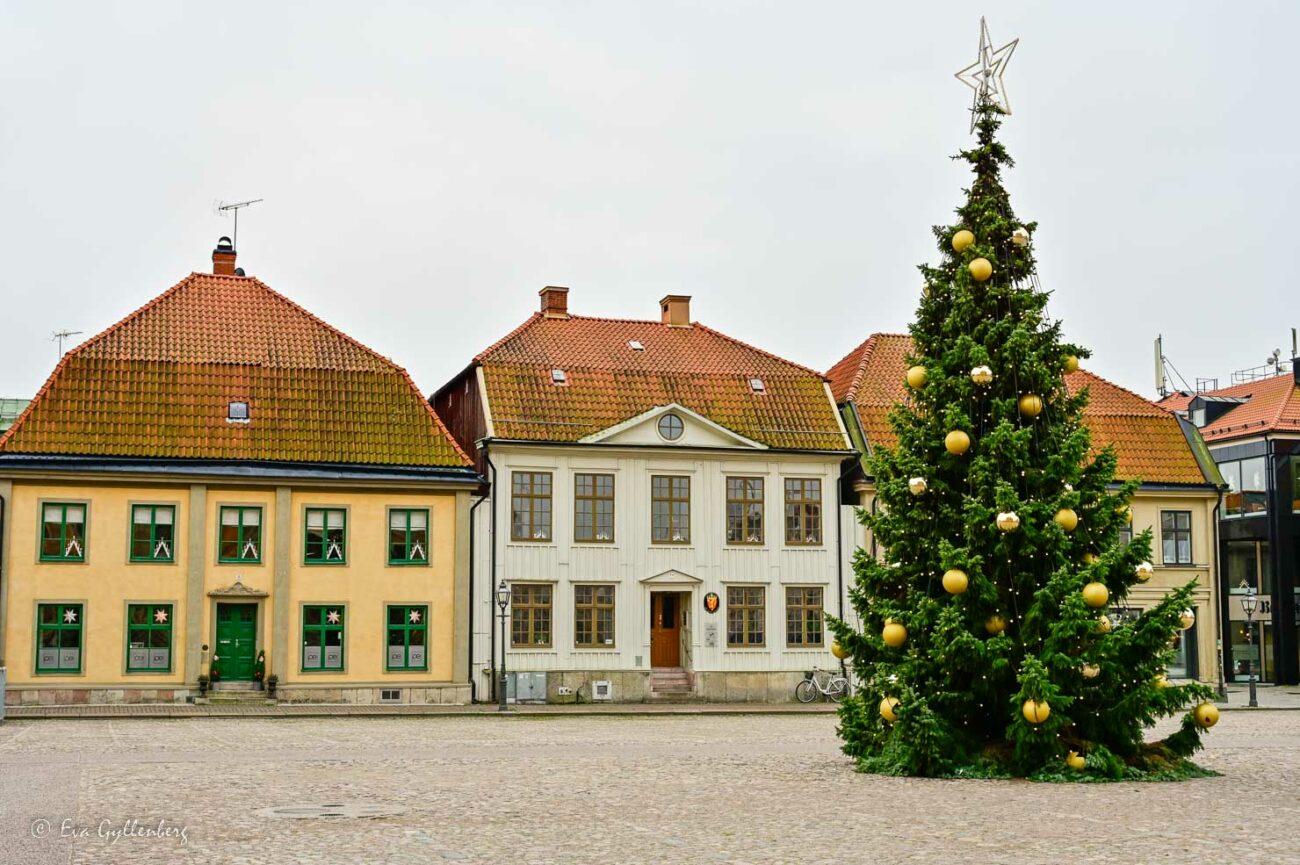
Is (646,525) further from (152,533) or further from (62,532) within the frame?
(62,532)

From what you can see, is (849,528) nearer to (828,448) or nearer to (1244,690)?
(828,448)

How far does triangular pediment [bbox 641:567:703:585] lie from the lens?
128ft

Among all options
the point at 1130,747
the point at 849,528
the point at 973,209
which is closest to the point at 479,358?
the point at 849,528

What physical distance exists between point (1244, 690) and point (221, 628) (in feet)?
97.4

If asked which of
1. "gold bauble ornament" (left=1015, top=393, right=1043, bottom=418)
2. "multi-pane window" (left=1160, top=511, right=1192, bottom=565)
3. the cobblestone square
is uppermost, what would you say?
"gold bauble ornament" (left=1015, top=393, right=1043, bottom=418)

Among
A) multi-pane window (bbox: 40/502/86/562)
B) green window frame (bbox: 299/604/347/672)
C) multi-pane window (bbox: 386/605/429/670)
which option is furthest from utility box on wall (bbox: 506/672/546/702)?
multi-pane window (bbox: 40/502/86/562)

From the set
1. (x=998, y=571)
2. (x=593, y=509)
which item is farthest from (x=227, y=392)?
(x=998, y=571)

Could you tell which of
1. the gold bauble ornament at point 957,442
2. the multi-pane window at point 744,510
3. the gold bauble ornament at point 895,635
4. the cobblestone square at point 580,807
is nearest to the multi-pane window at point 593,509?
the multi-pane window at point 744,510

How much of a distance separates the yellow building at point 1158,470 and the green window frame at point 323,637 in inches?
549

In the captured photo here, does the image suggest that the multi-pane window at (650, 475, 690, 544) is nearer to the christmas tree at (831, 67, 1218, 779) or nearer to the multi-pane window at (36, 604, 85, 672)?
the multi-pane window at (36, 604, 85, 672)

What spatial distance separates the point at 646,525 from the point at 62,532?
1371 cm

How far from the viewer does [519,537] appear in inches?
1511

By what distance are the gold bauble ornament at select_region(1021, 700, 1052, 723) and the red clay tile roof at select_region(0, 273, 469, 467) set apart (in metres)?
22.2

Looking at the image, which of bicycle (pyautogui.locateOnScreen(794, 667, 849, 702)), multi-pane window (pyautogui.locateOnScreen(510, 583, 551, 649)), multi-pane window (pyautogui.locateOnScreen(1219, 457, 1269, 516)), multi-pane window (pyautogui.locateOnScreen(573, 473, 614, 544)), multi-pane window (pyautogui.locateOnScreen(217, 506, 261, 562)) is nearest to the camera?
multi-pane window (pyautogui.locateOnScreen(217, 506, 261, 562))
